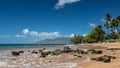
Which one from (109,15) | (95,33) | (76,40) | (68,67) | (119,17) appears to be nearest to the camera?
(68,67)

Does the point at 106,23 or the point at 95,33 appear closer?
the point at 106,23

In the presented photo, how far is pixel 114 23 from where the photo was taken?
5108 inches

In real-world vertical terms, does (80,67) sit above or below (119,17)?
below

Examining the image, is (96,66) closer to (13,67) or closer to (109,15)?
(13,67)

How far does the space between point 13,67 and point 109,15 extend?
122149 millimetres

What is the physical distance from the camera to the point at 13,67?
66.3 ft

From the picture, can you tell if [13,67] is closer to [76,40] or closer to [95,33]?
[95,33]

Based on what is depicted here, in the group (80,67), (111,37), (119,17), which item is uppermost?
(119,17)

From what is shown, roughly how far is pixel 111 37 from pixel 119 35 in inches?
354

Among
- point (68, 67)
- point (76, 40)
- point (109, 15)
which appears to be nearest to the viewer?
point (68, 67)

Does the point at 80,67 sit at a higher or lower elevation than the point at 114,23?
lower

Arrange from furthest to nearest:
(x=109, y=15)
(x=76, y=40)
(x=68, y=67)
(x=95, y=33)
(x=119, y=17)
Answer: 1. (x=76, y=40)
2. (x=95, y=33)
3. (x=109, y=15)
4. (x=119, y=17)
5. (x=68, y=67)

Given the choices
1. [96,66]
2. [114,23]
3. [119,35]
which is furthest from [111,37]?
[96,66]

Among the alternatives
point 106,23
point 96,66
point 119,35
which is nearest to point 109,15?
point 106,23
